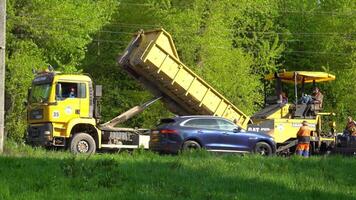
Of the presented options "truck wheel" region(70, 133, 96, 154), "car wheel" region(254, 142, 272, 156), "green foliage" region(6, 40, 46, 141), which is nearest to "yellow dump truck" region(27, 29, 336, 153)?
"truck wheel" region(70, 133, 96, 154)

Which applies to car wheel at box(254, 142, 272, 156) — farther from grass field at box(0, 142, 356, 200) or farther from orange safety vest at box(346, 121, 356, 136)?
grass field at box(0, 142, 356, 200)

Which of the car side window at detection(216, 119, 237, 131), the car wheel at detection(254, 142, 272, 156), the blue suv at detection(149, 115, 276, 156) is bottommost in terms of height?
the car wheel at detection(254, 142, 272, 156)

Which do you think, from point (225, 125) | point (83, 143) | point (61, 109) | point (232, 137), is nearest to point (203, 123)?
point (225, 125)

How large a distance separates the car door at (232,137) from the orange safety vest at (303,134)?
2309 mm

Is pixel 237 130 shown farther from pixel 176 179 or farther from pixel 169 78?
pixel 176 179

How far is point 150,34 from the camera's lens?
80.6 ft

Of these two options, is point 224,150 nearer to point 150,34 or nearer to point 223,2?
point 150,34

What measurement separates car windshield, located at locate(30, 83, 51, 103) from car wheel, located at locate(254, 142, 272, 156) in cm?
778

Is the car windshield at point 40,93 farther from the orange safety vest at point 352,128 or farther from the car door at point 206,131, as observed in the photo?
the orange safety vest at point 352,128

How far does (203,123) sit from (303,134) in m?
4.02

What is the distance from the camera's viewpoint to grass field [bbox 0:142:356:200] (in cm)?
1168

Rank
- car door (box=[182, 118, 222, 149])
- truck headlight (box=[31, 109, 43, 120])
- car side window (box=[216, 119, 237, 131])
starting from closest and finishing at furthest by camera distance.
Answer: car door (box=[182, 118, 222, 149]) → car side window (box=[216, 119, 237, 131]) → truck headlight (box=[31, 109, 43, 120])

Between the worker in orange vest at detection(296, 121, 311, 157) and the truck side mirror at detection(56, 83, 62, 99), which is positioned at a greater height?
the truck side mirror at detection(56, 83, 62, 99)

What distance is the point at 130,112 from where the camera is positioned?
86.7ft
